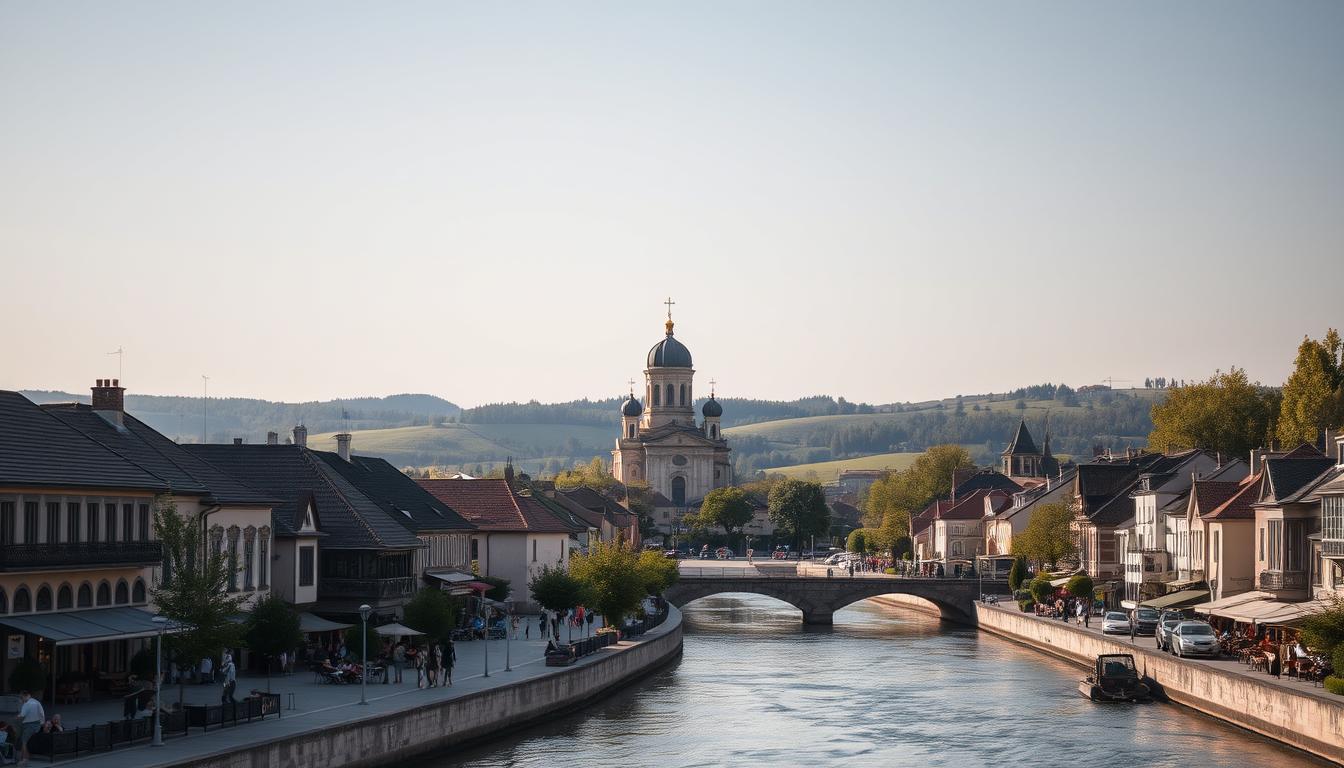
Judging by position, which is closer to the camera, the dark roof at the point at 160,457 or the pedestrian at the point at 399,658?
the dark roof at the point at 160,457

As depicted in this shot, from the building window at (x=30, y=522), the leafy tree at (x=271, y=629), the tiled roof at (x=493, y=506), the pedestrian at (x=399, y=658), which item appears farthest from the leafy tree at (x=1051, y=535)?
the building window at (x=30, y=522)

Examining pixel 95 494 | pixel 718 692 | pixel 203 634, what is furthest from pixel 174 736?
pixel 718 692

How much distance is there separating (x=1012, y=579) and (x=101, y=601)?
7692 cm

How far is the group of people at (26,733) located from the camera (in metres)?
37.2

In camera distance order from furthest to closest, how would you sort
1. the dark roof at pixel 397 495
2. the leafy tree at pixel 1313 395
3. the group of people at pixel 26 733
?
the leafy tree at pixel 1313 395 < the dark roof at pixel 397 495 < the group of people at pixel 26 733

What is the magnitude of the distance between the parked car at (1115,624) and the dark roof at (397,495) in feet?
98.8

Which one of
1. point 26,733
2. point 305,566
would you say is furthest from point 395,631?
point 26,733

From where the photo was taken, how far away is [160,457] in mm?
58719

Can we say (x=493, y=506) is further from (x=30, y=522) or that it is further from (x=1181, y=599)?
(x=30, y=522)

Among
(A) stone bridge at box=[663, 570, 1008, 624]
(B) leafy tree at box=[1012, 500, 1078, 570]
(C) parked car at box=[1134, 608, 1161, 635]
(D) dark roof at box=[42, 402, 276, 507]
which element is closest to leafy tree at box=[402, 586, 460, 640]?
(D) dark roof at box=[42, 402, 276, 507]

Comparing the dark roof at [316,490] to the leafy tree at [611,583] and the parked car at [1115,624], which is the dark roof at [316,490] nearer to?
the leafy tree at [611,583]

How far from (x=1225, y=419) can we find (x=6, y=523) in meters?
103

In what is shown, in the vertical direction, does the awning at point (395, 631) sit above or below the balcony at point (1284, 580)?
below

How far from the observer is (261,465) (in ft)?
232
